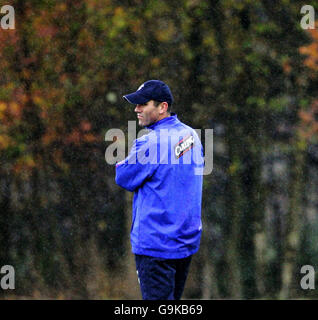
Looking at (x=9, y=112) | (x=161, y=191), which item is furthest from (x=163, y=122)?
(x=9, y=112)

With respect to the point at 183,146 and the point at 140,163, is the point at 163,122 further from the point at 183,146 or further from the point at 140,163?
the point at 140,163

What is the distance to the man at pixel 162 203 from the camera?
349cm

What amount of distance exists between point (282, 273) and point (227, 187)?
1050 millimetres

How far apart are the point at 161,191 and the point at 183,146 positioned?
13.5 inches

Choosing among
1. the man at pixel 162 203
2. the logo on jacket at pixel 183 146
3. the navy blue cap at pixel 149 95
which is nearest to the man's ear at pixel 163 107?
Answer: the navy blue cap at pixel 149 95

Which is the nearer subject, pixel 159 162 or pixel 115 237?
pixel 159 162

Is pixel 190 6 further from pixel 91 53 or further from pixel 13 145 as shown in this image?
pixel 13 145

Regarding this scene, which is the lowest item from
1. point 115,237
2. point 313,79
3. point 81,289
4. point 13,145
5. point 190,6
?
point 81,289

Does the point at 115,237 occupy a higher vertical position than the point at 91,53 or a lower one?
lower

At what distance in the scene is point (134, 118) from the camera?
5594mm

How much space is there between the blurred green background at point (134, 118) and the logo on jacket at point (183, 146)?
186cm

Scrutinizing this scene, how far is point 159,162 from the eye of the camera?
138 inches

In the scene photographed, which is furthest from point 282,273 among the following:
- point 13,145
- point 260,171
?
point 13,145

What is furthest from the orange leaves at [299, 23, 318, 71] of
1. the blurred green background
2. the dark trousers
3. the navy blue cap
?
the dark trousers
